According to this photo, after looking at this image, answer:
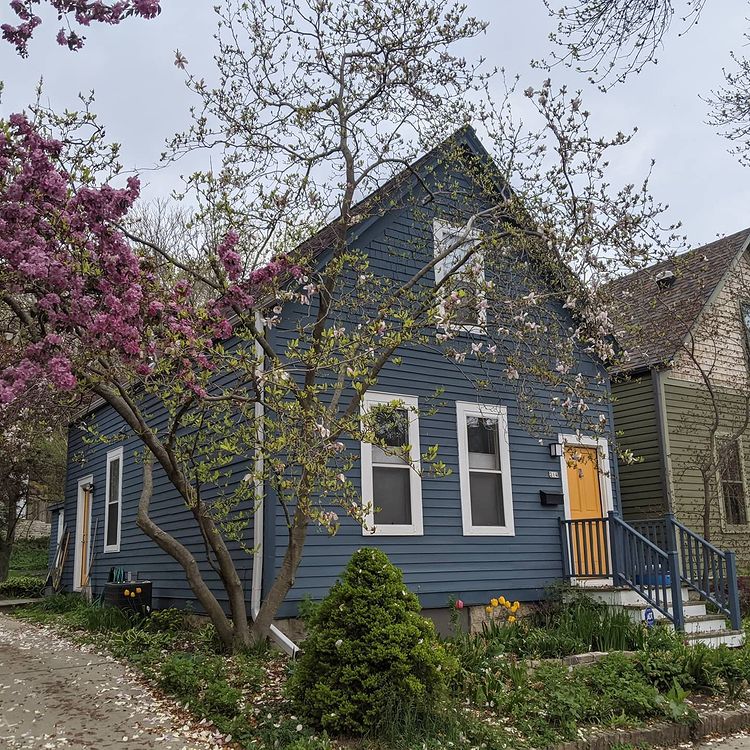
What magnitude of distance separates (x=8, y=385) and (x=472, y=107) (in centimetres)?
611

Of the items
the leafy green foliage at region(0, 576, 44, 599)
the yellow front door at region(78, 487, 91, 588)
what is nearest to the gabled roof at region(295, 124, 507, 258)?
the yellow front door at region(78, 487, 91, 588)

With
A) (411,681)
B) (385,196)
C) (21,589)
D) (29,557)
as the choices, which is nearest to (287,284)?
(385,196)

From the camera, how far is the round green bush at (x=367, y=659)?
5.59m

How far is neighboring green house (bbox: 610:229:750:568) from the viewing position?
13656 mm

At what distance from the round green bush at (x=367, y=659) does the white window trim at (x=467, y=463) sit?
172 inches

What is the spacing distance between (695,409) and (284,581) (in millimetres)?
9583

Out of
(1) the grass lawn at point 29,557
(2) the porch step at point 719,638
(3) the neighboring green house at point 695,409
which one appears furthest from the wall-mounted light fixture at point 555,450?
(1) the grass lawn at point 29,557

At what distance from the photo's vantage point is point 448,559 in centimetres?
1012

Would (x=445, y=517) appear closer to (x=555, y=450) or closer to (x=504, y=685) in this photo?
(x=555, y=450)

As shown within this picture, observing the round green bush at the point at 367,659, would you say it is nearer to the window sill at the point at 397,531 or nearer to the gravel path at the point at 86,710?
the gravel path at the point at 86,710

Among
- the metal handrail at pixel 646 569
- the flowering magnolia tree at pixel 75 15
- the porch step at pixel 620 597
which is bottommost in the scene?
the porch step at pixel 620 597

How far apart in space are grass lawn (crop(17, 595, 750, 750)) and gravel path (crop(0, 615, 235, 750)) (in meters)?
0.19

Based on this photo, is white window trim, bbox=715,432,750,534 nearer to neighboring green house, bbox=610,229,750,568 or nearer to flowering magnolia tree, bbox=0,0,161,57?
neighboring green house, bbox=610,229,750,568

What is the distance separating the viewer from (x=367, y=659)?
5723 mm
